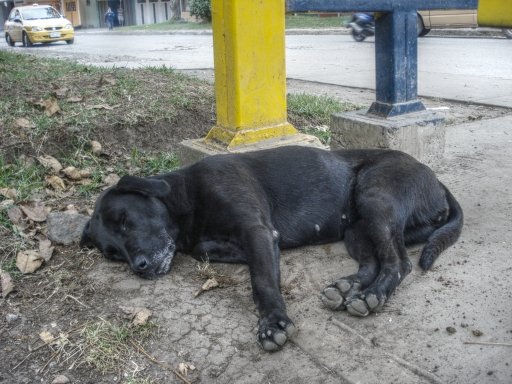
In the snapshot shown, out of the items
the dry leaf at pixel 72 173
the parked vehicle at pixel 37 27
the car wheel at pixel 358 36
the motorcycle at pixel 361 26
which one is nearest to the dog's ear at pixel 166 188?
the dry leaf at pixel 72 173

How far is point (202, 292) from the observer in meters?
3.28

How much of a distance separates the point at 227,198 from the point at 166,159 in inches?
77.7

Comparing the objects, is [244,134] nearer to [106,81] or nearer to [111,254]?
[111,254]

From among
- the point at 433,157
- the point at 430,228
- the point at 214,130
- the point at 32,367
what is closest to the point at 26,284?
the point at 32,367

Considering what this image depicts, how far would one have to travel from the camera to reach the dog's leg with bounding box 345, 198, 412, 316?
2881 mm

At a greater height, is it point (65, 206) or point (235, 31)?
point (235, 31)

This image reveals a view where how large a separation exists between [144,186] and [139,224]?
8.8 inches

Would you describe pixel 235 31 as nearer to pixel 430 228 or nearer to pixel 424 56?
pixel 430 228

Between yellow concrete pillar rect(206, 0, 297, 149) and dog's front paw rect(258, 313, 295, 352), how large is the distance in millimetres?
2054

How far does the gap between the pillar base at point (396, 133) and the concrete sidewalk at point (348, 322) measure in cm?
99

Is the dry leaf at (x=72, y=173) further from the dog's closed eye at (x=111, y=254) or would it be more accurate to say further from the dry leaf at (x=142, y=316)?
the dry leaf at (x=142, y=316)

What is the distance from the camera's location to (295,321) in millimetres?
2889

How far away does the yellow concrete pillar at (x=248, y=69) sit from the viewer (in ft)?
14.8

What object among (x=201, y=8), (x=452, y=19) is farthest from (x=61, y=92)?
(x=201, y=8)
